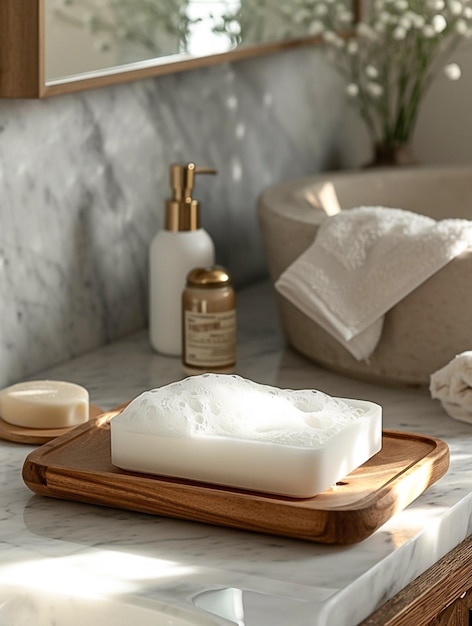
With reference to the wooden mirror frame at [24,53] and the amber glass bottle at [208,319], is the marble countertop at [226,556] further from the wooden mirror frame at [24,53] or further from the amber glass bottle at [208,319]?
the wooden mirror frame at [24,53]

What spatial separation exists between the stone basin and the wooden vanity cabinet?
0.96 ft

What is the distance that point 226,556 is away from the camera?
856 mm

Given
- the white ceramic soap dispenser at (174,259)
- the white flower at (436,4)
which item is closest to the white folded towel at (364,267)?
the white ceramic soap dispenser at (174,259)

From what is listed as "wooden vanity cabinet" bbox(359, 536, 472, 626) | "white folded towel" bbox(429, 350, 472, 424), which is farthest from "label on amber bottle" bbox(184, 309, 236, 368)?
"wooden vanity cabinet" bbox(359, 536, 472, 626)

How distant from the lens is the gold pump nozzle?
51.8 inches

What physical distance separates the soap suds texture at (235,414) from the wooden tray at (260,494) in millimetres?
43

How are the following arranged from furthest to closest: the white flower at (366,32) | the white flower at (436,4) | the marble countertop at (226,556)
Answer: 1. the white flower at (366,32)
2. the white flower at (436,4)
3. the marble countertop at (226,556)

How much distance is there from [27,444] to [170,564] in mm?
297

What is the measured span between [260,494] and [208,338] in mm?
396

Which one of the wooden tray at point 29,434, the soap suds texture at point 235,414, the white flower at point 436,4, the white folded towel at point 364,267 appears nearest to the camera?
the soap suds texture at point 235,414

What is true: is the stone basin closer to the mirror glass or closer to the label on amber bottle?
the label on amber bottle

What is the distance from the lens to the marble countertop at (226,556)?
2.60 ft

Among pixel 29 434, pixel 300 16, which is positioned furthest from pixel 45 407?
pixel 300 16

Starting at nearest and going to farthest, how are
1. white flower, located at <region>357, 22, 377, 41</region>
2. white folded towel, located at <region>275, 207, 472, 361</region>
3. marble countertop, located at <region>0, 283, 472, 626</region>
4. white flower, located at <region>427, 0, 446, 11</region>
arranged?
marble countertop, located at <region>0, 283, 472, 626</region> < white folded towel, located at <region>275, 207, 472, 361</region> < white flower, located at <region>427, 0, 446, 11</region> < white flower, located at <region>357, 22, 377, 41</region>
